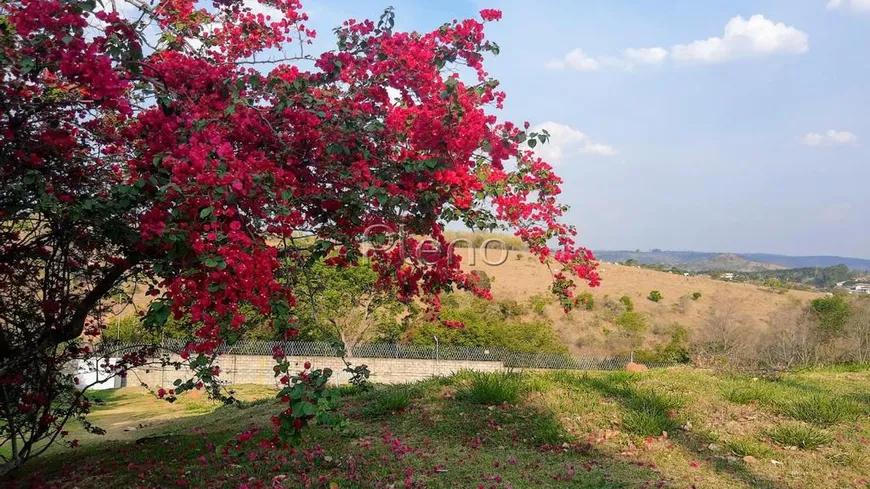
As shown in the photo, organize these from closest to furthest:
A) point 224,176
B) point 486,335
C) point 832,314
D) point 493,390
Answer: point 224,176 → point 493,390 → point 486,335 → point 832,314

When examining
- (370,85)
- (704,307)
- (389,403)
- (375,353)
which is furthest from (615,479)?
(704,307)

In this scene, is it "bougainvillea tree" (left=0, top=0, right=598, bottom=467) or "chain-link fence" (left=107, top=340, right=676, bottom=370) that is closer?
"bougainvillea tree" (left=0, top=0, right=598, bottom=467)

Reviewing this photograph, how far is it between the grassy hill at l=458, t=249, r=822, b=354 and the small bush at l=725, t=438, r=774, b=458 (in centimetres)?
1901

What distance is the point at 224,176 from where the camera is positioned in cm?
271

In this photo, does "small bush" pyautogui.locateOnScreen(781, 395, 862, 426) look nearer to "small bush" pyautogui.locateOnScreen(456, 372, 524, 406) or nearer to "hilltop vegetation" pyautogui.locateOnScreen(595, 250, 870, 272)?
"small bush" pyautogui.locateOnScreen(456, 372, 524, 406)

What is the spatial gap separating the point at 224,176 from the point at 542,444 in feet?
11.1

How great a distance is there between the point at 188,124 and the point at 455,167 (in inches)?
55.8

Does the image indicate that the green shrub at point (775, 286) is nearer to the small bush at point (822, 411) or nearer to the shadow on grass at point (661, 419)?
the small bush at point (822, 411)

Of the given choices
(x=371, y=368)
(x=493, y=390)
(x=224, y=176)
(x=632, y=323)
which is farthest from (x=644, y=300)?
(x=224, y=176)

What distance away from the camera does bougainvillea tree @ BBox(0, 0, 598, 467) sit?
279cm

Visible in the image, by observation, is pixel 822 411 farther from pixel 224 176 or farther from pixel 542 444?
pixel 224 176

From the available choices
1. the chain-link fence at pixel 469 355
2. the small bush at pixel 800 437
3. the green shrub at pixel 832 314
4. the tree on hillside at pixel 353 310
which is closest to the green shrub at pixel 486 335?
the tree on hillside at pixel 353 310

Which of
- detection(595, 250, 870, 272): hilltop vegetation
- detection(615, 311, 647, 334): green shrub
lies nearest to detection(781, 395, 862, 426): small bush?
detection(615, 311, 647, 334): green shrub

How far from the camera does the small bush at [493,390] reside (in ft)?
19.1
